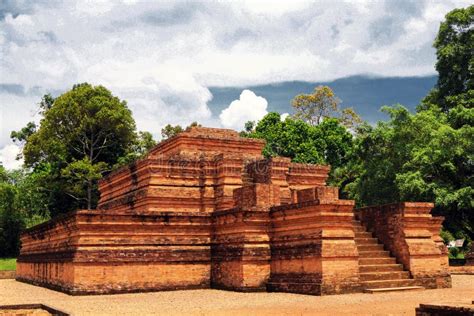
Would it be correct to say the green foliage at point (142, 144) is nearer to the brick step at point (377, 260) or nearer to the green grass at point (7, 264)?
the green grass at point (7, 264)

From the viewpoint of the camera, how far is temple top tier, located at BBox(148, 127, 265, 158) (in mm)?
19516

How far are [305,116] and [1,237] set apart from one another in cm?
2415

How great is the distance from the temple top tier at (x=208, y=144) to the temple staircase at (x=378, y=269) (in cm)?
599

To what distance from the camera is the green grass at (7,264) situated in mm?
32319

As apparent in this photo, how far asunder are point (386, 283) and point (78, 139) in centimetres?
3096

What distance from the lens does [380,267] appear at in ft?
46.5

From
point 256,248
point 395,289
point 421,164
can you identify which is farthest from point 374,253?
point 421,164

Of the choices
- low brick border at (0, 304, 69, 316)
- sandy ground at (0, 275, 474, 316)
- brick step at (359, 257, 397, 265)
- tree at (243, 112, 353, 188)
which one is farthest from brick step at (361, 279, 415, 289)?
tree at (243, 112, 353, 188)

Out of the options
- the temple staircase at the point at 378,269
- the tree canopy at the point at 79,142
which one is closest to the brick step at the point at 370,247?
the temple staircase at the point at 378,269

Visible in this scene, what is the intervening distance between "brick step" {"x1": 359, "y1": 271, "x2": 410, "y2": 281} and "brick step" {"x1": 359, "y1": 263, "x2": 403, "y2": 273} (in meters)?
0.22

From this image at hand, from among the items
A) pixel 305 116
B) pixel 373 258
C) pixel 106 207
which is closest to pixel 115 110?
pixel 305 116

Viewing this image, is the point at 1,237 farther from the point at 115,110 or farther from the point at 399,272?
the point at 399,272

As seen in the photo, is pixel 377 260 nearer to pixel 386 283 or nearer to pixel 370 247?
pixel 370 247

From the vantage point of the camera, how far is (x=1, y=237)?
126ft
